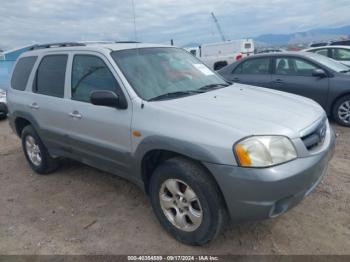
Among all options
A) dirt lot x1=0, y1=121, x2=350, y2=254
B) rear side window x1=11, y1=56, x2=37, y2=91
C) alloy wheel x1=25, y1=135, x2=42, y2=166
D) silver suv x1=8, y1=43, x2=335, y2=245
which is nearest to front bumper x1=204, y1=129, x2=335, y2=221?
silver suv x1=8, y1=43, x2=335, y2=245

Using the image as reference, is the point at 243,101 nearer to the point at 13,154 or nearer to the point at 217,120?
the point at 217,120

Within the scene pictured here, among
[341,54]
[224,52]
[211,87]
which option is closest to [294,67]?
[341,54]

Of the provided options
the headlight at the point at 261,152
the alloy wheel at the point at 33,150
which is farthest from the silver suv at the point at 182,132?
the alloy wheel at the point at 33,150

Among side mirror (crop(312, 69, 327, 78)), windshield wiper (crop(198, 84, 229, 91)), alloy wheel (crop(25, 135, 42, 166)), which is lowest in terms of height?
alloy wheel (crop(25, 135, 42, 166))

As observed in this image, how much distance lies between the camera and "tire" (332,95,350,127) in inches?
243

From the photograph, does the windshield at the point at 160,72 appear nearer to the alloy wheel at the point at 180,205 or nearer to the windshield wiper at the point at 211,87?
the windshield wiper at the point at 211,87

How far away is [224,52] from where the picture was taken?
59.6 ft

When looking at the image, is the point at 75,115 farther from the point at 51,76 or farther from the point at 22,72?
the point at 22,72

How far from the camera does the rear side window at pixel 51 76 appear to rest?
392 cm

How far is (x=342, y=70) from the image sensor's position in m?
6.55

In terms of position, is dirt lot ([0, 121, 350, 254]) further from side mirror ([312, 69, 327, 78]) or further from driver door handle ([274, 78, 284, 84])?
driver door handle ([274, 78, 284, 84])

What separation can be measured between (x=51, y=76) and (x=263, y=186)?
10.4 ft

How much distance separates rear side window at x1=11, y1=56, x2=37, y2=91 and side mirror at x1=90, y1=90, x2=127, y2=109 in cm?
214

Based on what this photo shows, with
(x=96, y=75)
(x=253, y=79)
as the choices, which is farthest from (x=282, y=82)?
(x=96, y=75)
